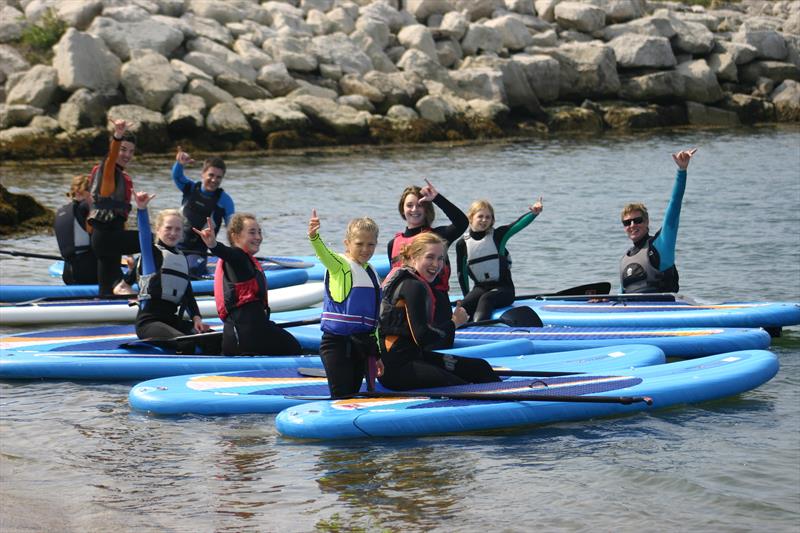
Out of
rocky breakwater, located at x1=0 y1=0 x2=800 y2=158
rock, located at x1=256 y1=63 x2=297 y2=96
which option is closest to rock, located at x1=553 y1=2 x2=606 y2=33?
rocky breakwater, located at x1=0 y1=0 x2=800 y2=158

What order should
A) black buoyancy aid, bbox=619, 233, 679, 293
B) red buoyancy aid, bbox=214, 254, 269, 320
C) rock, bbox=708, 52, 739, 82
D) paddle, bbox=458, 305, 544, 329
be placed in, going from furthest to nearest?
rock, bbox=708, 52, 739, 82
black buoyancy aid, bbox=619, 233, 679, 293
paddle, bbox=458, 305, 544, 329
red buoyancy aid, bbox=214, 254, 269, 320

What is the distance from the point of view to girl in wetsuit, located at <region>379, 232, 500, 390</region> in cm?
652

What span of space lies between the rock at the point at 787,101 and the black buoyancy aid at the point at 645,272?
976 inches

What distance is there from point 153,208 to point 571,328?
440 inches

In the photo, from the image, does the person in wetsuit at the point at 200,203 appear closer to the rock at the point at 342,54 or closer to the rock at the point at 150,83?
the rock at the point at 150,83

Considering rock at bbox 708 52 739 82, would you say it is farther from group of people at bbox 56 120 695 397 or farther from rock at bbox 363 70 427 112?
group of people at bbox 56 120 695 397

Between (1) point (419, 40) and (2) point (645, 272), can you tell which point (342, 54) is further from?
(2) point (645, 272)

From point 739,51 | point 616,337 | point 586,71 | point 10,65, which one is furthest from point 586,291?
point 739,51

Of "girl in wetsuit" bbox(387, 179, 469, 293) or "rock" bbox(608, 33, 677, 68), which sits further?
"rock" bbox(608, 33, 677, 68)

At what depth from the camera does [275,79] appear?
2712 cm

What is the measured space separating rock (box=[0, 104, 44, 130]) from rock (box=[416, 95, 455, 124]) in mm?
8839

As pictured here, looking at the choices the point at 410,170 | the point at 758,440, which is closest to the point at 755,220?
the point at 410,170

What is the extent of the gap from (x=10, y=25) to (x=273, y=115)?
6.46 metres

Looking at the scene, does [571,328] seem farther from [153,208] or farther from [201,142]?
[201,142]
